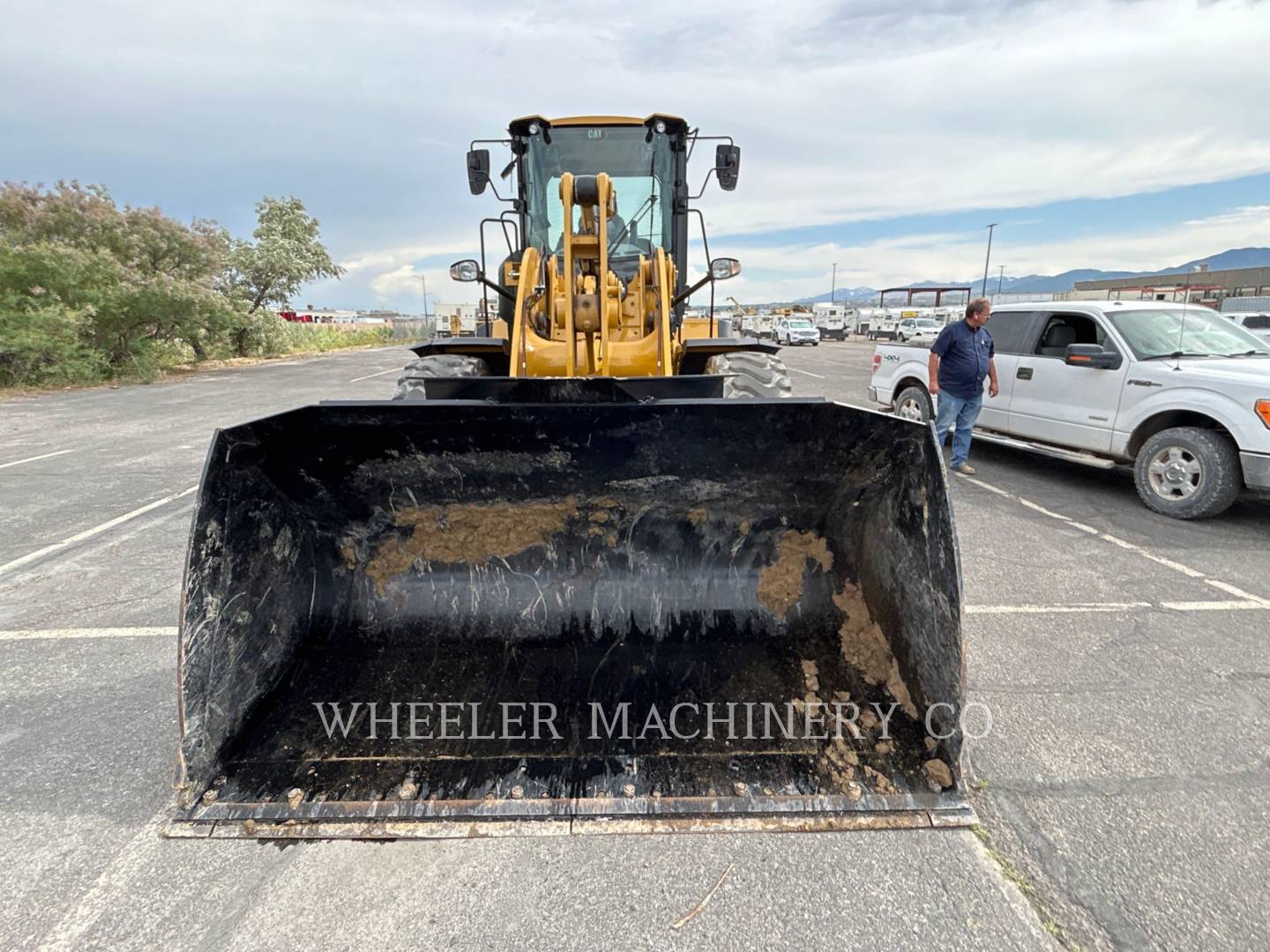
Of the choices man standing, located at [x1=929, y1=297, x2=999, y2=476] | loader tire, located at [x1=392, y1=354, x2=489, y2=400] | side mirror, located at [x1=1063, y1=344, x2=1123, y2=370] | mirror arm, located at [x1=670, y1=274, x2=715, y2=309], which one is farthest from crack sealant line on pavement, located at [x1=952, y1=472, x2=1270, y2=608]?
loader tire, located at [x1=392, y1=354, x2=489, y2=400]

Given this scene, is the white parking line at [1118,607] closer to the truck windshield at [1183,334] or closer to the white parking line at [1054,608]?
the white parking line at [1054,608]

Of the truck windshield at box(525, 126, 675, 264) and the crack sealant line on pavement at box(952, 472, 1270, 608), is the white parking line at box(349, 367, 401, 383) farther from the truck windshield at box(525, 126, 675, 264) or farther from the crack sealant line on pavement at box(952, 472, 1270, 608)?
the crack sealant line on pavement at box(952, 472, 1270, 608)

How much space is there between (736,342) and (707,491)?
191cm

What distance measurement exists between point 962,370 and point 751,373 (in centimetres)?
320

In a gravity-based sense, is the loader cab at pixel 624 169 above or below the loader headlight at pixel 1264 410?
above

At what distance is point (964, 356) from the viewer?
21.7 ft

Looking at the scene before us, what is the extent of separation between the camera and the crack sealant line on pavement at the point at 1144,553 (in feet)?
13.3

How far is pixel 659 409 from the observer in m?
2.58

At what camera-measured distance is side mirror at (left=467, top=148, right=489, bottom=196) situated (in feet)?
16.6

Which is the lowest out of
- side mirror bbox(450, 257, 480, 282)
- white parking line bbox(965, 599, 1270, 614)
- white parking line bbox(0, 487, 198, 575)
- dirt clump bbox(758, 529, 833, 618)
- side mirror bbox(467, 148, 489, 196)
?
white parking line bbox(965, 599, 1270, 614)

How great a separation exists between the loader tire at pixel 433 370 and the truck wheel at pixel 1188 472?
5847mm

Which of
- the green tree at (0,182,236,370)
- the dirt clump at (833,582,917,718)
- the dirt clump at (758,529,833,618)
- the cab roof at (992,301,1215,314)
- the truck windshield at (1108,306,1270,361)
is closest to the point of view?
the dirt clump at (833,582,917,718)

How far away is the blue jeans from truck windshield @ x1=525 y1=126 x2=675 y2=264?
3715 millimetres

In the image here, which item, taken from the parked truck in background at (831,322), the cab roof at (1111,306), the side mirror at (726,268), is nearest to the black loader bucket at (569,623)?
the side mirror at (726,268)
